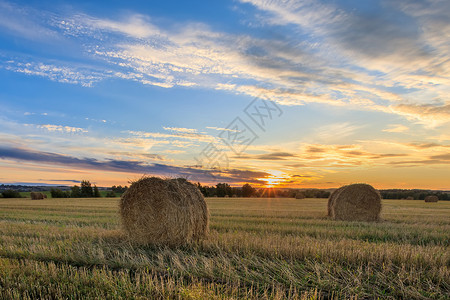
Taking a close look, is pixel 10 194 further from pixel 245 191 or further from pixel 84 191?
pixel 245 191

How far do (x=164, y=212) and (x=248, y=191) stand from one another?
47.8 m

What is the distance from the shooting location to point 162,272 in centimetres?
584

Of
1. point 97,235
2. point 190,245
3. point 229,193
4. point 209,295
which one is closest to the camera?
point 209,295

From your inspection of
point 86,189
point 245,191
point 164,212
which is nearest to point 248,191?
point 245,191

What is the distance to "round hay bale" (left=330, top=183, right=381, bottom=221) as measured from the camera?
1529 centimetres

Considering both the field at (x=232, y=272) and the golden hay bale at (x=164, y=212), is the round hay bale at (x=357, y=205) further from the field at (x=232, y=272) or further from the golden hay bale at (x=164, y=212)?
the golden hay bale at (x=164, y=212)

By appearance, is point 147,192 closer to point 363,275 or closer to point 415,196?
point 363,275

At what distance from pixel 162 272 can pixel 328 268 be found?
9.81ft

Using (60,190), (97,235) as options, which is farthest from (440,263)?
(60,190)

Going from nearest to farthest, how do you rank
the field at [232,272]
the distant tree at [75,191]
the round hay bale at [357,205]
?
1. the field at [232,272]
2. the round hay bale at [357,205]
3. the distant tree at [75,191]

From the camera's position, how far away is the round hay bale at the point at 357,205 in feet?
50.2

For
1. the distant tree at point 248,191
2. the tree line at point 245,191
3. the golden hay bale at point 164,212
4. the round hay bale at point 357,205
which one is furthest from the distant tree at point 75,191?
the golden hay bale at point 164,212

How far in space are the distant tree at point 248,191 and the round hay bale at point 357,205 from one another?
1597 inches

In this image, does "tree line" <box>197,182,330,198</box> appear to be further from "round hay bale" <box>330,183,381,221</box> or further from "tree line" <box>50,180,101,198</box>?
"round hay bale" <box>330,183,381,221</box>
